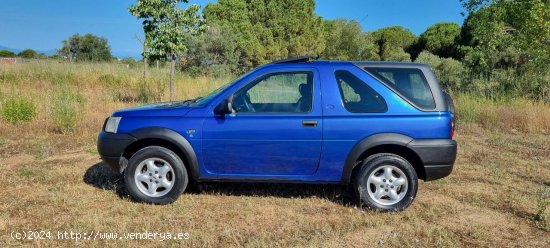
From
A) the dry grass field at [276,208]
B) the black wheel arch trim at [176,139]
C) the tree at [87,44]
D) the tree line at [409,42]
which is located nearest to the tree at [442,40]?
the tree line at [409,42]

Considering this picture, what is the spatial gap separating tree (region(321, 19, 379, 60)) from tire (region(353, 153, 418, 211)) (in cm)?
3750

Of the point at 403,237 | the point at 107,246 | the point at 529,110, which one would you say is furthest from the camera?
the point at 529,110

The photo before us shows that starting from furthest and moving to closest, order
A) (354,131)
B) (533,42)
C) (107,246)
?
(533,42) < (354,131) < (107,246)

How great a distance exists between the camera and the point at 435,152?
187 inches

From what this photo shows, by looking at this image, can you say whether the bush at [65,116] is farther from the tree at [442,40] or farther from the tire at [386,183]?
the tree at [442,40]

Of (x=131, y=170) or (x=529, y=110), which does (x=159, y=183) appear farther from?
(x=529, y=110)

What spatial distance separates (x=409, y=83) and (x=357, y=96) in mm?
594

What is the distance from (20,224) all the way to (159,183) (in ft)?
4.68

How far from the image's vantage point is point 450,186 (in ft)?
19.8

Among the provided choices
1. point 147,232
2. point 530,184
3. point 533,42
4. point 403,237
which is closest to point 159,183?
point 147,232

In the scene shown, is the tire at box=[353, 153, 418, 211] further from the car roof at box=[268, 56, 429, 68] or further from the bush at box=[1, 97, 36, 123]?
the bush at box=[1, 97, 36, 123]

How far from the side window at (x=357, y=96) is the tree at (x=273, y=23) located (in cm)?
3294

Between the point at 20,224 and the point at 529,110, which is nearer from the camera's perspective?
the point at 20,224

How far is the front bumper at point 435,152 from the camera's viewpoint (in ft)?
15.5
